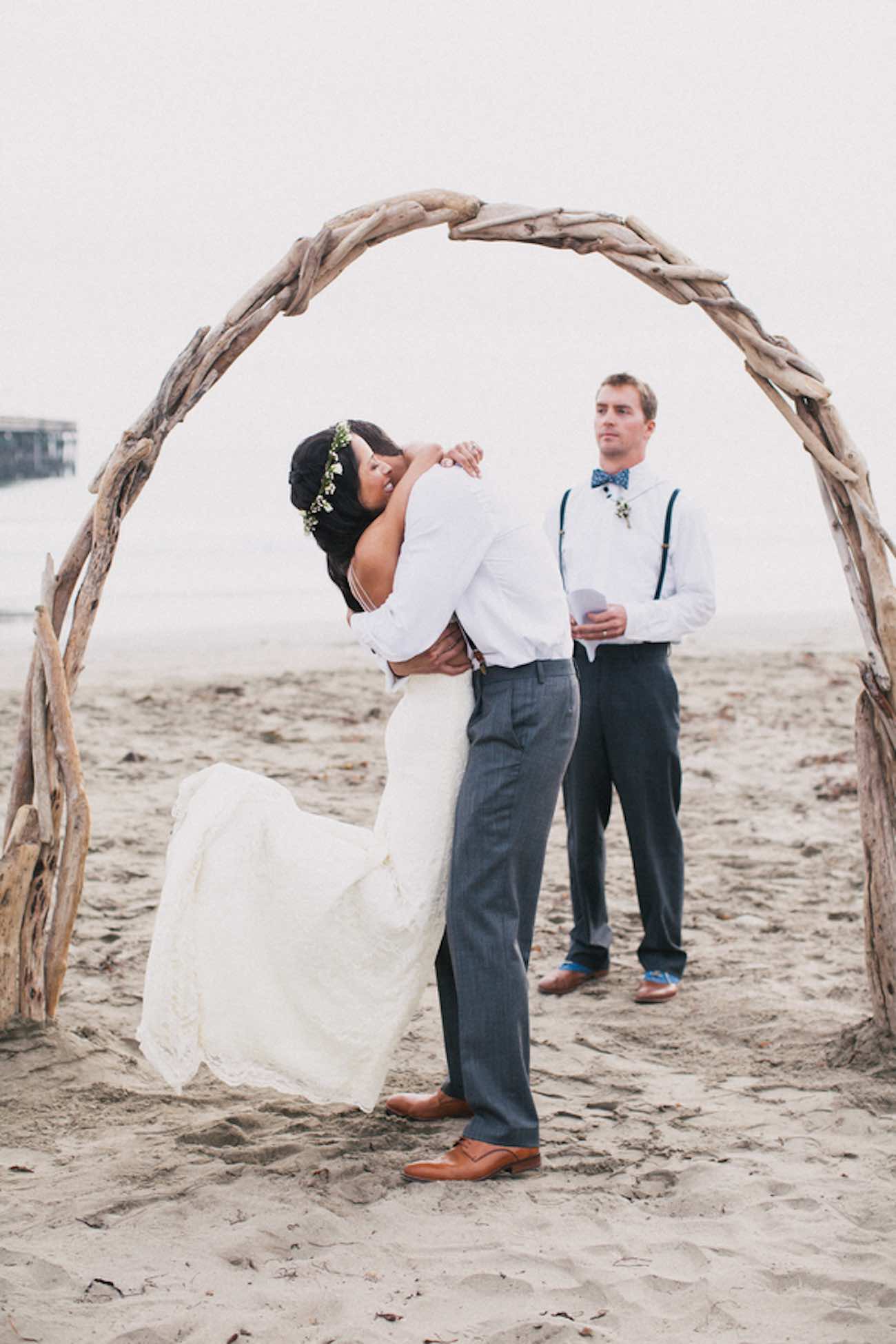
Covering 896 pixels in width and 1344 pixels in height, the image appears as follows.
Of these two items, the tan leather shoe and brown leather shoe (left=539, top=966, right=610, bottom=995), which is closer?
the tan leather shoe

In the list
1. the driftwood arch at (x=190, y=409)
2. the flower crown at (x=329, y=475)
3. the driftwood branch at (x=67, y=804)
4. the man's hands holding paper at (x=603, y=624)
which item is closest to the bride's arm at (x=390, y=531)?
the flower crown at (x=329, y=475)

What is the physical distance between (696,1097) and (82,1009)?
200 centimetres

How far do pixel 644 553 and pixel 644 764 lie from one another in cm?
75

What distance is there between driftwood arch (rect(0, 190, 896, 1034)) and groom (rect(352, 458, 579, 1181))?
3.22ft

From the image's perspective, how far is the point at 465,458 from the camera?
3.20 metres

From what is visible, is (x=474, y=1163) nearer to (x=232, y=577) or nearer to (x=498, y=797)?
(x=498, y=797)

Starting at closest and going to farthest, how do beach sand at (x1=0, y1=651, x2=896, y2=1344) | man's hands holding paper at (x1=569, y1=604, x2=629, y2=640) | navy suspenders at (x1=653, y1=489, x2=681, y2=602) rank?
beach sand at (x1=0, y1=651, x2=896, y2=1344)
man's hands holding paper at (x1=569, y1=604, x2=629, y2=640)
navy suspenders at (x1=653, y1=489, x2=681, y2=602)

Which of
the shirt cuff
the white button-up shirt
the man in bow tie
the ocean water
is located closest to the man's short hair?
the man in bow tie

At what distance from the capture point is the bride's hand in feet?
10.4

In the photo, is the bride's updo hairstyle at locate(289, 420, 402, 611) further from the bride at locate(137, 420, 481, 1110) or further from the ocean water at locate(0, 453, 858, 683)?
the ocean water at locate(0, 453, 858, 683)

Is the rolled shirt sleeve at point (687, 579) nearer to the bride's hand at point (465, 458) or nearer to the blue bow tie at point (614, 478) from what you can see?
the blue bow tie at point (614, 478)

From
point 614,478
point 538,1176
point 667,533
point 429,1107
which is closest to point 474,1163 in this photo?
point 538,1176

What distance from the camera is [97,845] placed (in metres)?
5.99

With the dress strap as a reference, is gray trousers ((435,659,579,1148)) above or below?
below
